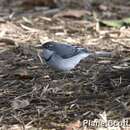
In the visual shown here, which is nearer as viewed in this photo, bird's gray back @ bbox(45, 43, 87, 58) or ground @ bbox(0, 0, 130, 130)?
ground @ bbox(0, 0, 130, 130)

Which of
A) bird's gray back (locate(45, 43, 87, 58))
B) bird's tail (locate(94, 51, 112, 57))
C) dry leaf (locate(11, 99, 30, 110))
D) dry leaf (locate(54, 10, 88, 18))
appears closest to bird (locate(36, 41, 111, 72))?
bird's gray back (locate(45, 43, 87, 58))

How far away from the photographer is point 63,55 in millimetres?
6477

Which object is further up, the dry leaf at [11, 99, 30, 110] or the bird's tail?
the dry leaf at [11, 99, 30, 110]

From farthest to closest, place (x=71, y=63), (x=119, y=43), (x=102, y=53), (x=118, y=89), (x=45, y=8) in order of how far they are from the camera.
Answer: (x=45, y=8)
(x=119, y=43)
(x=102, y=53)
(x=71, y=63)
(x=118, y=89)

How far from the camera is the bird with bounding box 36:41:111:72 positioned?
6.32 meters

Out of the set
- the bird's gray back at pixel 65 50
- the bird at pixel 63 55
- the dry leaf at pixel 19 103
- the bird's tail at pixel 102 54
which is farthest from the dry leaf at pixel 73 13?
the dry leaf at pixel 19 103

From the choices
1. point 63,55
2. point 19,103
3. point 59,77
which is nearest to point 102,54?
point 63,55

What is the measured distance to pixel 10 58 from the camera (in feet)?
21.8

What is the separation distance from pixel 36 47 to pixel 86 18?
1.78 meters

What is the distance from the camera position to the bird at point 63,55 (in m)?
6.32

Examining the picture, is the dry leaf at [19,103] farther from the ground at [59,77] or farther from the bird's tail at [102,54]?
the bird's tail at [102,54]

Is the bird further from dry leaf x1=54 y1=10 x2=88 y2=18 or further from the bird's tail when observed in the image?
dry leaf x1=54 y1=10 x2=88 y2=18

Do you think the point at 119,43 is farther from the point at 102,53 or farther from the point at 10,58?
the point at 10,58

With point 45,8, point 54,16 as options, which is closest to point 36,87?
point 54,16
